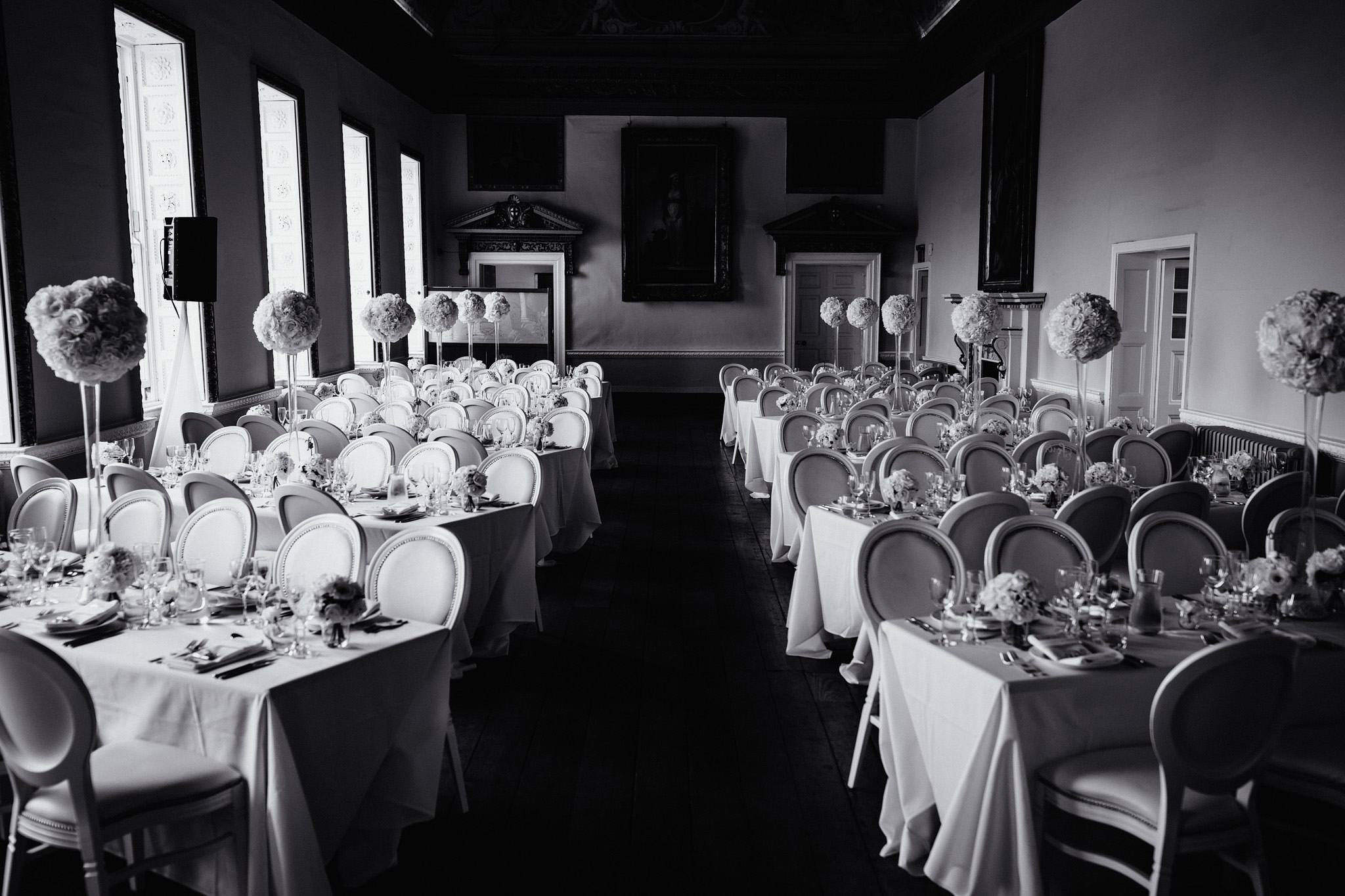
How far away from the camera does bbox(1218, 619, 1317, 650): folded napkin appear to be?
3465mm

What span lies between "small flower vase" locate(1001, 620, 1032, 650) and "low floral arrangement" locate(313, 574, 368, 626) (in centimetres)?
211

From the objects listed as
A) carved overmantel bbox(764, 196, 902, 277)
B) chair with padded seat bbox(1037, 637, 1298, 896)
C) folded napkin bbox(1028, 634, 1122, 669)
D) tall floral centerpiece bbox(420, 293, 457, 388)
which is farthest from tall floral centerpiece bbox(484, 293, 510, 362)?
chair with padded seat bbox(1037, 637, 1298, 896)

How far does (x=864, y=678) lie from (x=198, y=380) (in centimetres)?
686

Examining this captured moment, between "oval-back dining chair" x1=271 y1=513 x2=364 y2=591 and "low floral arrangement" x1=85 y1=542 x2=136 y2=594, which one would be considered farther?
"oval-back dining chair" x1=271 y1=513 x2=364 y2=591

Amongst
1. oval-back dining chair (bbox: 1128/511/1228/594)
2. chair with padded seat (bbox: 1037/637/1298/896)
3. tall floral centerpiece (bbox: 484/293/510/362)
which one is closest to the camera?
chair with padded seat (bbox: 1037/637/1298/896)

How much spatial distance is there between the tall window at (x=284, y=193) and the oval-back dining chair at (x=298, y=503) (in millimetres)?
6323

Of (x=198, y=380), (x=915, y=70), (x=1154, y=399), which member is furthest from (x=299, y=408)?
(x=915, y=70)

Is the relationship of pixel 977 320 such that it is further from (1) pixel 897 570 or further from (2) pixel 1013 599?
(2) pixel 1013 599

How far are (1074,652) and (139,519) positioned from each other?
13.6ft

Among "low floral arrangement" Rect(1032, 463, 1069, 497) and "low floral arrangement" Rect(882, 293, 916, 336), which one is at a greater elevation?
"low floral arrangement" Rect(882, 293, 916, 336)

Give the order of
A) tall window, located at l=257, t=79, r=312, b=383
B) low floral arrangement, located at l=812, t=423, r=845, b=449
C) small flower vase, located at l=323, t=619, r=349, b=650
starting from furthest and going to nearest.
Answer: tall window, located at l=257, t=79, r=312, b=383, low floral arrangement, located at l=812, t=423, r=845, b=449, small flower vase, located at l=323, t=619, r=349, b=650

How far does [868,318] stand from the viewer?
13.4 metres

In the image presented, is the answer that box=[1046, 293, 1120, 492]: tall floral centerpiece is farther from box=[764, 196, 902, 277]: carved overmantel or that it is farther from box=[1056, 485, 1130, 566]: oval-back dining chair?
box=[764, 196, 902, 277]: carved overmantel

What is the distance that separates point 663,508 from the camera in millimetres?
9539
